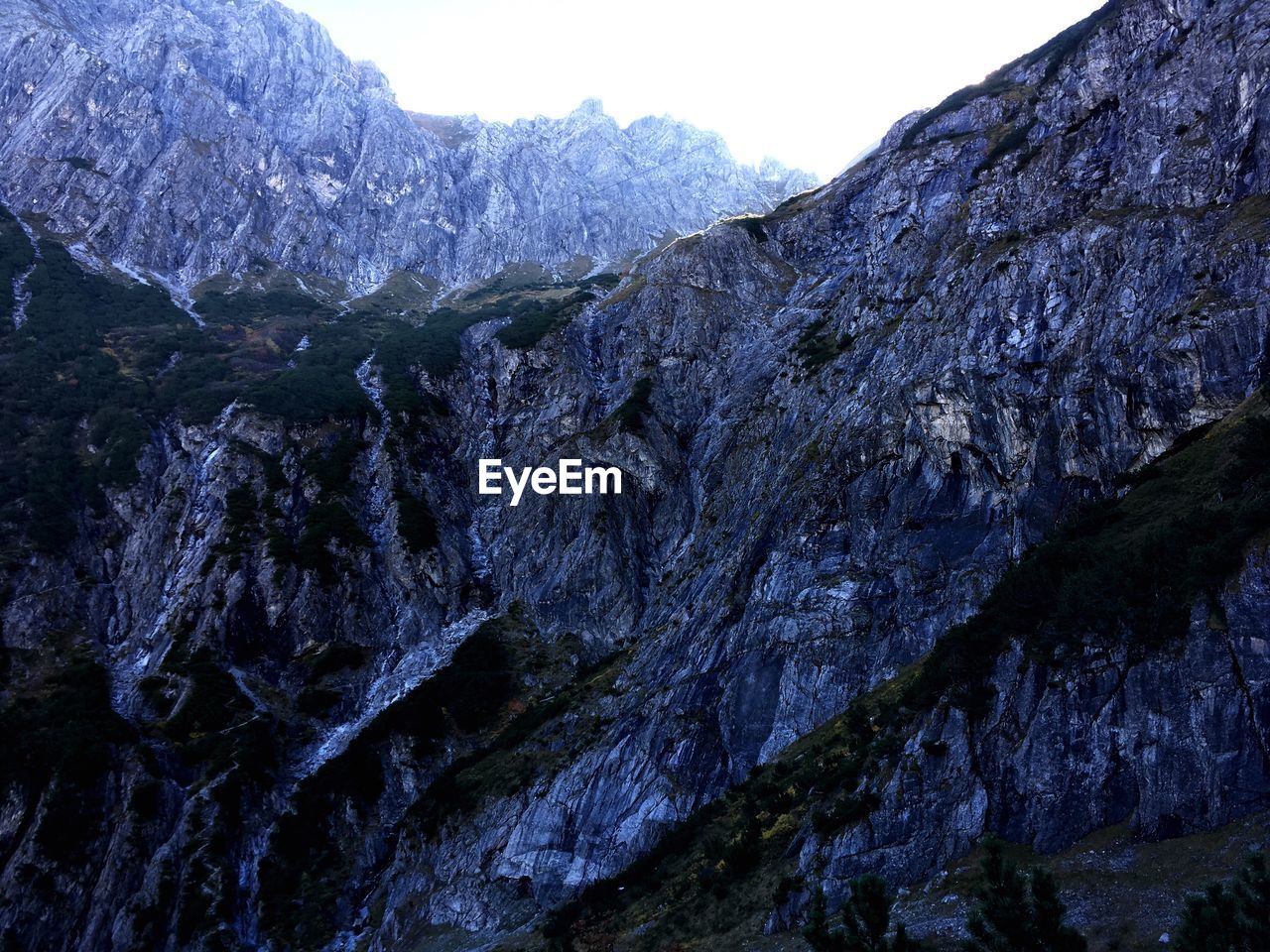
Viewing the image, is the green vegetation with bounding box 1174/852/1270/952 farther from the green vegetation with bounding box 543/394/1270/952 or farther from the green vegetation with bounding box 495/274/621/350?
the green vegetation with bounding box 495/274/621/350

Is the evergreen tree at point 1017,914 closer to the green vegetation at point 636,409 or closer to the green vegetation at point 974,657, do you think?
the green vegetation at point 974,657

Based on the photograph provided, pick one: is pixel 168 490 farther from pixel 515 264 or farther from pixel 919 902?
pixel 515 264

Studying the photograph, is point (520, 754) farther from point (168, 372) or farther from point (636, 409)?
point (168, 372)

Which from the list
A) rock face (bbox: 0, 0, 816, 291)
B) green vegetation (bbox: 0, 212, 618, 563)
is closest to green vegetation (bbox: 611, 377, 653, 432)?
green vegetation (bbox: 0, 212, 618, 563)

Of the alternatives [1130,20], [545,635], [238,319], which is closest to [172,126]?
[238,319]
